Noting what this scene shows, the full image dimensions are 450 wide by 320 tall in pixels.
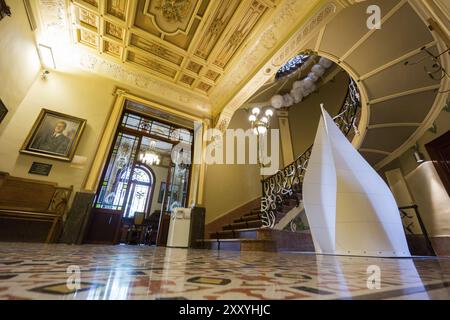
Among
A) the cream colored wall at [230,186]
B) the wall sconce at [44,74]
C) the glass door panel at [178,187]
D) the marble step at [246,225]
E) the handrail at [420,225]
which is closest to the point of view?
the handrail at [420,225]

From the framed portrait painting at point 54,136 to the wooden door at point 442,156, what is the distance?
22.0ft

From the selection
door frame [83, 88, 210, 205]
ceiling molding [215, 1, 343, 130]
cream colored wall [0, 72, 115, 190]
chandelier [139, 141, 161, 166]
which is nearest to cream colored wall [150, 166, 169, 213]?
chandelier [139, 141, 161, 166]

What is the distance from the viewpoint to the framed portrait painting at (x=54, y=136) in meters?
3.39

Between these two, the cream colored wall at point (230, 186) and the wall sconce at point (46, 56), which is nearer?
the wall sconce at point (46, 56)

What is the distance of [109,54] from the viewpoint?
14.2 ft

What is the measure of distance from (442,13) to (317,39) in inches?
56.2

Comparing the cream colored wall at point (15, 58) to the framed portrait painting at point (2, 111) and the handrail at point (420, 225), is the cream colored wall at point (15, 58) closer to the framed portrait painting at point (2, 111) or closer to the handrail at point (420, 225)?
the framed portrait painting at point (2, 111)

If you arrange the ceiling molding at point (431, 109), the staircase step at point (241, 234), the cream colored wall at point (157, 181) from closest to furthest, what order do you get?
the ceiling molding at point (431, 109)
the staircase step at point (241, 234)
the cream colored wall at point (157, 181)

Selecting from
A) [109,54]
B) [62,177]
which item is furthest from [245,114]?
[62,177]

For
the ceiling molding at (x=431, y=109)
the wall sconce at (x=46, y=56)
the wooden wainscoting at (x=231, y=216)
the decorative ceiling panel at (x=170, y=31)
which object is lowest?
the wooden wainscoting at (x=231, y=216)

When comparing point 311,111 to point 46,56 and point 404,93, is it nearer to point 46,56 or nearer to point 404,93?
point 404,93

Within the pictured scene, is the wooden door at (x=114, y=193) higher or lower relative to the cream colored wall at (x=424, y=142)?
lower

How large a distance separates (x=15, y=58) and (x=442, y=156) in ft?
24.6

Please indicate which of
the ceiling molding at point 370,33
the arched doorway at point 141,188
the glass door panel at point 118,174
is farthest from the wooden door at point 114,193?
the arched doorway at point 141,188
